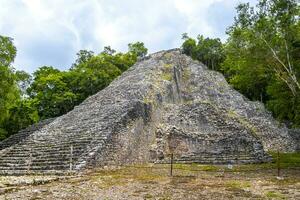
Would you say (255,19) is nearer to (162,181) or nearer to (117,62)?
(162,181)

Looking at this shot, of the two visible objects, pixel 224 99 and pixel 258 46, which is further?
pixel 224 99

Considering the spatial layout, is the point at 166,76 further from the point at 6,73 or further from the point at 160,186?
the point at 160,186

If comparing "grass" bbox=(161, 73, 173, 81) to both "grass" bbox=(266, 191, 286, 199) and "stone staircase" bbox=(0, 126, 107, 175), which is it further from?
"grass" bbox=(266, 191, 286, 199)

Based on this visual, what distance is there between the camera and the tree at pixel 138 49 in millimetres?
49728

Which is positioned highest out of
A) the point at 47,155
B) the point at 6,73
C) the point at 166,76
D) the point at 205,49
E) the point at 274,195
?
the point at 205,49

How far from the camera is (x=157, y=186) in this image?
11.1m

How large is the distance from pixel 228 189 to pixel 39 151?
10.1 metres

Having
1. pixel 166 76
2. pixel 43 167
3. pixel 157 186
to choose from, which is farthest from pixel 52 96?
pixel 157 186

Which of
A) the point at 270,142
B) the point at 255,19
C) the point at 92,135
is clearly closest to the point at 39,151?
the point at 92,135

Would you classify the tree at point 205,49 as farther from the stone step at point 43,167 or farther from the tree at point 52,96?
the stone step at point 43,167

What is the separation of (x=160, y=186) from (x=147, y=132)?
907cm

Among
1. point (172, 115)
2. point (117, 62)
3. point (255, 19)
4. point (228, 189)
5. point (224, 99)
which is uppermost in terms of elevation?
point (117, 62)

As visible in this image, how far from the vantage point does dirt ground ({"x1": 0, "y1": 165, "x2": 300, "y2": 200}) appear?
9.59 metres

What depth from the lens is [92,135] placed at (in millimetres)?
17594
